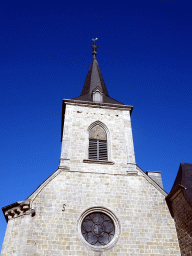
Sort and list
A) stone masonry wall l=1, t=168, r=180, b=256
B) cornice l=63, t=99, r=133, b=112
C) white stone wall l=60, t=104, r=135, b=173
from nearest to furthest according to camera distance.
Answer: stone masonry wall l=1, t=168, r=180, b=256
white stone wall l=60, t=104, r=135, b=173
cornice l=63, t=99, r=133, b=112

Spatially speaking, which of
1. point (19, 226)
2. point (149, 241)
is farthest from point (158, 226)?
point (19, 226)

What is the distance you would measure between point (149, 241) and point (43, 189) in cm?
469

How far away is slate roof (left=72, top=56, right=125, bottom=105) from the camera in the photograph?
1481 centimetres

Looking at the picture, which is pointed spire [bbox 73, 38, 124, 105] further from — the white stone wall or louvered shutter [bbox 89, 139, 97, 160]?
louvered shutter [bbox 89, 139, 97, 160]

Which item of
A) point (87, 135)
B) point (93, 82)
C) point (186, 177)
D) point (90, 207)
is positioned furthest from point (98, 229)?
point (93, 82)

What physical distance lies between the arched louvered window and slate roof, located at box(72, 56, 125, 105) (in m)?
2.59

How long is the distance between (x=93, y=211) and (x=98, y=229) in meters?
A: 0.70

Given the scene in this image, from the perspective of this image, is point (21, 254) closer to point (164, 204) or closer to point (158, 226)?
point (158, 226)

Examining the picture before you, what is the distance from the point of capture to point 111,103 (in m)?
13.9

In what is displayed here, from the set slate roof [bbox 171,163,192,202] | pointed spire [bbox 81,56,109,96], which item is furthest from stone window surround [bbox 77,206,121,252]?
pointed spire [bbox 81,56,109,96]

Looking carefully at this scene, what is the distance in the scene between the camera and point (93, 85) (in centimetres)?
1658

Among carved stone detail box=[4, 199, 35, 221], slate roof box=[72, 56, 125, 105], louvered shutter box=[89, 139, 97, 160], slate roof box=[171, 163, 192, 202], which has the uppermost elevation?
slate roof box=[72, 56, 125, 105]

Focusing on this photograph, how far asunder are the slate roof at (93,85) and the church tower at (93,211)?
3.46 m

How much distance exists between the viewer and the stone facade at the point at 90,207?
8383 millimetres
